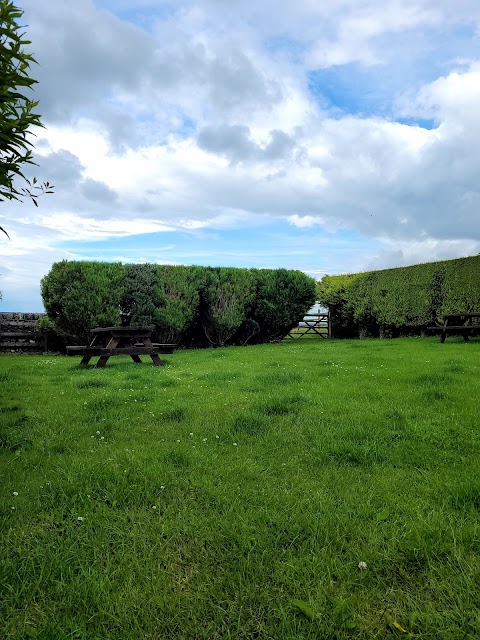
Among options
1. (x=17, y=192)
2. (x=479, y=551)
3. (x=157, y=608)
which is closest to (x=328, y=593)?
(x=157, y=608)

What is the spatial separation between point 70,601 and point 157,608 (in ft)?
1.57

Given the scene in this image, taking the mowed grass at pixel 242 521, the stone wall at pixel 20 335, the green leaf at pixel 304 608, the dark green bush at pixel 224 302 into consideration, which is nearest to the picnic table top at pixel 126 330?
the mowed grass at pixel 242 521

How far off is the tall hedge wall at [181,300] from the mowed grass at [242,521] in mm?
10332

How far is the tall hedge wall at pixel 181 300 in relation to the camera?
15672 millimetres

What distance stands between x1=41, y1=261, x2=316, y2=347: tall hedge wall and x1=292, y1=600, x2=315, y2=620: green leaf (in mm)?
14510

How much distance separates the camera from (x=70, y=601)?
2258 millimetres

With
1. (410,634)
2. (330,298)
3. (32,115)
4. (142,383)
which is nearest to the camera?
(410,634)

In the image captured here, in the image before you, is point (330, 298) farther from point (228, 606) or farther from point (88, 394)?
point (228, 606)

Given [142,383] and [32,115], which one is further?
[142,383]

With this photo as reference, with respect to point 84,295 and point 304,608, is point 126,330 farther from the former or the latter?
point 304,608

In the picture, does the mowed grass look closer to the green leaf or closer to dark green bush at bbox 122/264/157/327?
the green leaf

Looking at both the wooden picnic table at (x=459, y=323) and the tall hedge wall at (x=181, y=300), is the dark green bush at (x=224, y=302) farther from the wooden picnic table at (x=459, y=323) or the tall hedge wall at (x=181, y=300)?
the wooden picnic table at (x=459, y=323)

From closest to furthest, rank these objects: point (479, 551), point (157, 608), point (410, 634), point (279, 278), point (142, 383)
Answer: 1. point (410, 634)
2. point (157, 608)
3. point (479, 551)
4. point (142, 383)
5. point (279, 278)

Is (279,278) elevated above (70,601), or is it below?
above
